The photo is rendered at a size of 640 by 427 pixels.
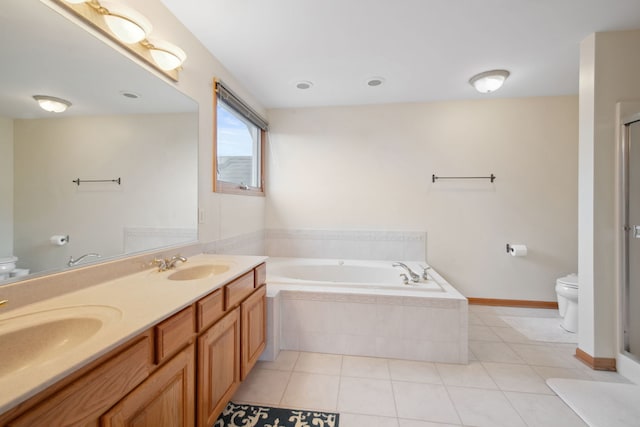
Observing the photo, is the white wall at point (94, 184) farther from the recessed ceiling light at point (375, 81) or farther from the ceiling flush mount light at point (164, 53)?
the recessed ceiling light at point (375, 81)

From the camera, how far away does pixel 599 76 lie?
71.5 inches

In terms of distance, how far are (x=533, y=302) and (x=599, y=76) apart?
2281 mm

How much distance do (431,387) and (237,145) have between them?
257 cm

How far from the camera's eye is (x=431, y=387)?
163cm

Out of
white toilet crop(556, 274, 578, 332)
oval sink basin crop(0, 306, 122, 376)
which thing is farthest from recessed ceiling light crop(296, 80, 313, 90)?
white toilet crop(556, 274, 578, 332)

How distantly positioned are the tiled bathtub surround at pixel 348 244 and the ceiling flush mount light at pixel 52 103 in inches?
90.3

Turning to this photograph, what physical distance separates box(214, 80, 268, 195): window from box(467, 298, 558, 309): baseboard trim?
2.84 m

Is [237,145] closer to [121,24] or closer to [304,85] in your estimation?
[304,85]

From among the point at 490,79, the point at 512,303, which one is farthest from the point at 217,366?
the point at 512,303

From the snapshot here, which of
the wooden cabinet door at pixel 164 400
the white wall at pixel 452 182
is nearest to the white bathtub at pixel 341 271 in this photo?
the white wall at pixel 452 182

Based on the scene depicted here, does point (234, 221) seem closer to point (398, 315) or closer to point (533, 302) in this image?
point (398, 315)

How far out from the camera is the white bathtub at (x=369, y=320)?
1.89 m

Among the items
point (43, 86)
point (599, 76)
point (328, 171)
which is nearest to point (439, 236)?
point (328, 171)

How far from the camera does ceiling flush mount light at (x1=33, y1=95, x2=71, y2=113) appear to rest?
1011 millimetres
